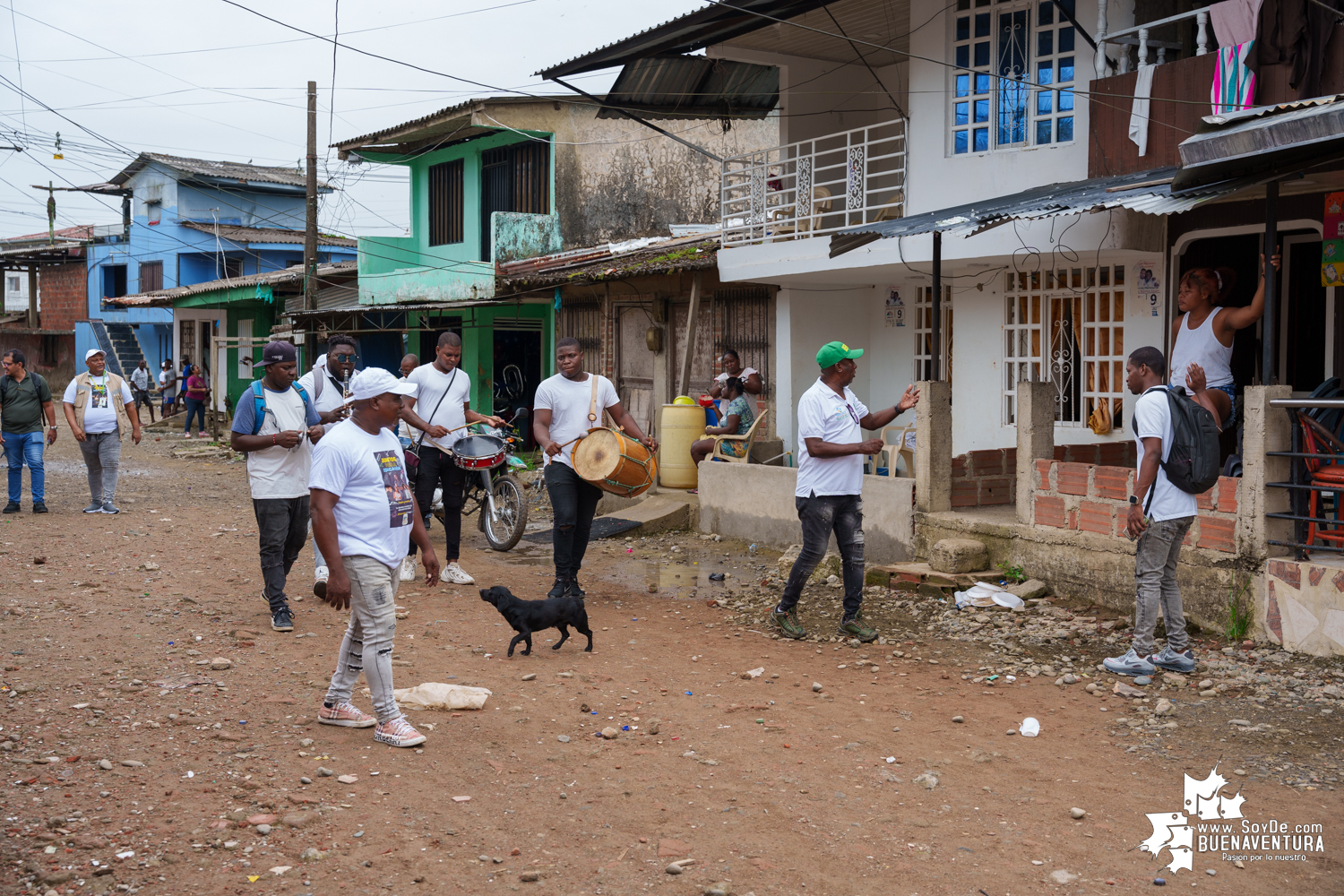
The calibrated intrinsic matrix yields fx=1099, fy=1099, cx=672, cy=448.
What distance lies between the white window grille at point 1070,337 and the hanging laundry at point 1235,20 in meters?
2.20

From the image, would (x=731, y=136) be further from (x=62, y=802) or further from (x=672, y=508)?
(x=62, y=802)

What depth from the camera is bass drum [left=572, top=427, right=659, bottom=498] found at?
7.59 metres

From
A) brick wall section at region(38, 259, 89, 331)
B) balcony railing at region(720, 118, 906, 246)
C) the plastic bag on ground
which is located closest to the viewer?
the plastic bag on ground

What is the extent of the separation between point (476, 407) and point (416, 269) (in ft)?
9.44

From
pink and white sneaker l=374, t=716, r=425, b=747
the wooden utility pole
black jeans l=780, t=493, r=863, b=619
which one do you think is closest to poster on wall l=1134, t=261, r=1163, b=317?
black jeans l=780, t=493, r=863, b=619

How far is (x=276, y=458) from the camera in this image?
6965 mm

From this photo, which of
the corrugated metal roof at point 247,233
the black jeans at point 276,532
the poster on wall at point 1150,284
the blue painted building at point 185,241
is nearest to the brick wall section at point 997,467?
the poster on wall at point 1150,284

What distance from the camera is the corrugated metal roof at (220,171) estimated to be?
3303 centimetres

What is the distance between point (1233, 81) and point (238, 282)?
78.2 feet

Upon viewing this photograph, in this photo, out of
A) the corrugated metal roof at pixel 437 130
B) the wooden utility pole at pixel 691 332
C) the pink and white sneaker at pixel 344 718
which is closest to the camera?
the pink and white sneaker at pixel 344 718

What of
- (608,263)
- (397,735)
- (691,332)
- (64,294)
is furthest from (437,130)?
(64,294)

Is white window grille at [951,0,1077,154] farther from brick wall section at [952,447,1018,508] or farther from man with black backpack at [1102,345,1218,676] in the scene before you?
man with black backpack at [1102,345,1218,676]

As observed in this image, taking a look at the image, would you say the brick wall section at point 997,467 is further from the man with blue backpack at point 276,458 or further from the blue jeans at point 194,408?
the blue jeans at point 194,408

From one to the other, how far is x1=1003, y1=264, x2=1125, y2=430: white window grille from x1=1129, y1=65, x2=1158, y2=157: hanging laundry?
1.26 m
